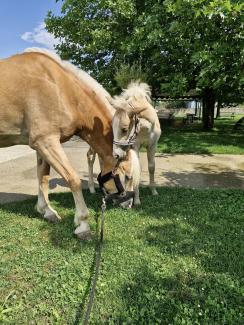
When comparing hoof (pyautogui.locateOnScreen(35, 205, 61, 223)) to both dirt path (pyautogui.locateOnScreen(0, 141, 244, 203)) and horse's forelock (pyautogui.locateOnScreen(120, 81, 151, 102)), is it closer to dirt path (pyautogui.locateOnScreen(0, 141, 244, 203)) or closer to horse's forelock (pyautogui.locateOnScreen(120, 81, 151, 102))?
dirt path (pyautogui.locateOnScreen(0, 141, 244, 203))

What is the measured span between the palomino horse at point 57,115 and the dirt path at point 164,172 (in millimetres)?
2410

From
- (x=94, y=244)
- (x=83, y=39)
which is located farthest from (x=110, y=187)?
(x=83, y=39)

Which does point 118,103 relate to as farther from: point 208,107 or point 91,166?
point 208,107

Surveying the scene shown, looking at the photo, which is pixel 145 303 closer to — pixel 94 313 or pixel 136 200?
pixel 94 313

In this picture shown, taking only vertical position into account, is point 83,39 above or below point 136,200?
above

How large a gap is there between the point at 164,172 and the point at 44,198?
4.22m

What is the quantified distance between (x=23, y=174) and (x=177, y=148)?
625 centimetres

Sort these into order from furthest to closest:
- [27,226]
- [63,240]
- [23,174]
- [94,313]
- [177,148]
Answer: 1. [177,148]
2. [23,174]
3. [27,226]
4. [63,240]
5. [94,313]

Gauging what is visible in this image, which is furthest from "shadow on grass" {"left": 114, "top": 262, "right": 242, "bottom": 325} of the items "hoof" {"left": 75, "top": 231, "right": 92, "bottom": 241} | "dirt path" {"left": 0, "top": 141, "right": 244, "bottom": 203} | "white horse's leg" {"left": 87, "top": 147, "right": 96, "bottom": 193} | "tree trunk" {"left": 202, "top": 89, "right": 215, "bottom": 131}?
"tree trunk" {"left": 202, "top": 89, "right": 215, "bottom": 131}

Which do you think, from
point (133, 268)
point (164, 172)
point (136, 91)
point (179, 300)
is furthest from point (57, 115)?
point (164, 172)

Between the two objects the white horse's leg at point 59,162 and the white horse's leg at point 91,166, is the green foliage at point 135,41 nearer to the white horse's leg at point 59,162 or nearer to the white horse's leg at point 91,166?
the white horse's leg at point 91,166

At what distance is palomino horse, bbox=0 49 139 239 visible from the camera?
3.94 meters

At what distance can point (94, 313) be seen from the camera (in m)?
2.67

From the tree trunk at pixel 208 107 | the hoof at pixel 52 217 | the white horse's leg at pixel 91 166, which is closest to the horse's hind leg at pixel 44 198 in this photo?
the hoof at pixel 52 217
